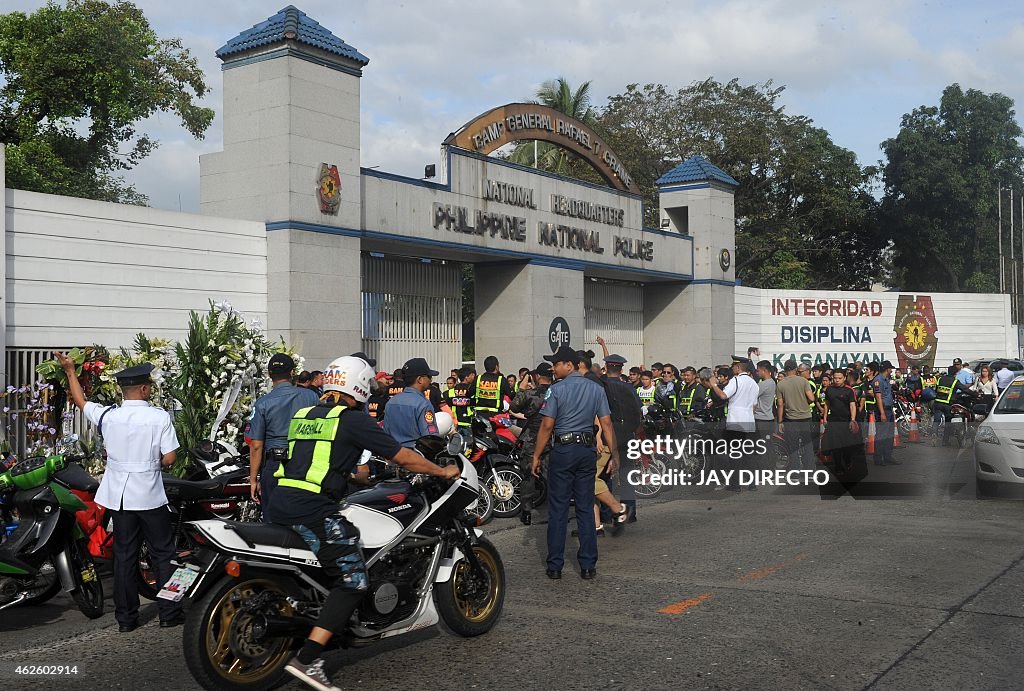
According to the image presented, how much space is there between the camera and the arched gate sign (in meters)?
22.1

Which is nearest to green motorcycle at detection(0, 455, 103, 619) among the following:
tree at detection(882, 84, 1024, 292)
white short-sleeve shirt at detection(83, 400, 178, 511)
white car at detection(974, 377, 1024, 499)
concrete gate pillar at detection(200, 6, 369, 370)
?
white short-sleeve shirt at detection(83, 400, 178, 511)

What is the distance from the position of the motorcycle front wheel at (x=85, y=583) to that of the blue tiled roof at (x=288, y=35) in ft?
37.4

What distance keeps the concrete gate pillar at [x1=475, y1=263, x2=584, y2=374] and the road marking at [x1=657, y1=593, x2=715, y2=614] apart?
1533cm

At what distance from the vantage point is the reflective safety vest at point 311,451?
579 centimetres

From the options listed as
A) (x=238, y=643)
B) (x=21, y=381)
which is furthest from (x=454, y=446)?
(x=21, y=381)

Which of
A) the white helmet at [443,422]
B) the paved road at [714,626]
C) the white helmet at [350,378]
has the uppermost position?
the white helmet at [350,378]

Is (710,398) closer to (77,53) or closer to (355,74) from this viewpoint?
(355,74)

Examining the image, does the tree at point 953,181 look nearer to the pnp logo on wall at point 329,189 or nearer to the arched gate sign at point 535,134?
the arched gate sign at point 535,134

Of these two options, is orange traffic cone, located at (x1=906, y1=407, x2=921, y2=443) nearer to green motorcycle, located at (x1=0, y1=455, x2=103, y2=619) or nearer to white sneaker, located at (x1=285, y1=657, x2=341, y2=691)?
green motorcycle, located at (x1=0, y1=455, x2=103, y2=619)

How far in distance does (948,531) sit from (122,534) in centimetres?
780

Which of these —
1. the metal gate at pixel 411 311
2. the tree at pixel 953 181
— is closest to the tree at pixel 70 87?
the metal gate at pixel 411 311

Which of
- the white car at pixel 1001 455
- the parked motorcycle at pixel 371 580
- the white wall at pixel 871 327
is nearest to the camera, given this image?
the parked motorcycle at pixel 371 580

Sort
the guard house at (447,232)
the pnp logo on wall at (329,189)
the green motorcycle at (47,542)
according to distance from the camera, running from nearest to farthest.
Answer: the green motorcycle at (47,542) < the guard house at (447,232) < the pnp logo on wall at (329,189)

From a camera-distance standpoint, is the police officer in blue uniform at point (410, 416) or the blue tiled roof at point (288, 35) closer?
the police officer in blue uniform at point (410, 416)
